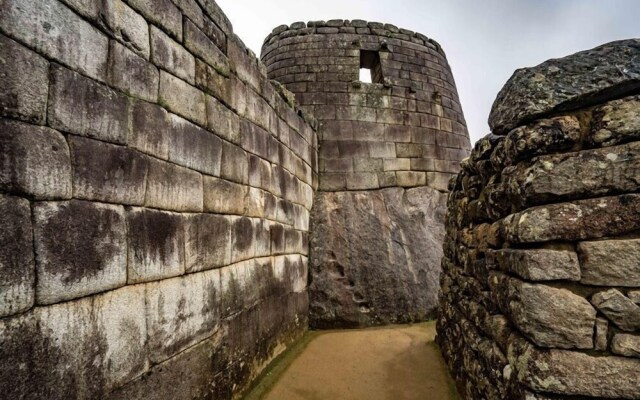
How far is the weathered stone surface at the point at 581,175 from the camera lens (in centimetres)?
179

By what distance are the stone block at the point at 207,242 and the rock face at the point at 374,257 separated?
2926mm

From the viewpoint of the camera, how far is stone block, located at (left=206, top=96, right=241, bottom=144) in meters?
3.13

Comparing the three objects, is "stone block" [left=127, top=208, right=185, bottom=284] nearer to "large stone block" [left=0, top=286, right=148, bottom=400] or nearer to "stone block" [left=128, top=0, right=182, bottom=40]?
"large stone block" [left=0, top=286, right=148, bottom=400]

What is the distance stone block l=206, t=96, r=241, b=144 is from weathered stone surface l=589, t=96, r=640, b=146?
2646 millimetres

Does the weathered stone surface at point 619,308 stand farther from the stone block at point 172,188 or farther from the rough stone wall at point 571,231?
the stone block at point 172,188

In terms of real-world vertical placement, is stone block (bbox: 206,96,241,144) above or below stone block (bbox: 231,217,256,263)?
above

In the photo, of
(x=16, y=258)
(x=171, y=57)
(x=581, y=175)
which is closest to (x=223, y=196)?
(x=171, y=57)

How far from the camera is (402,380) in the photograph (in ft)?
12.7

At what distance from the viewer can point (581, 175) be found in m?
1.87

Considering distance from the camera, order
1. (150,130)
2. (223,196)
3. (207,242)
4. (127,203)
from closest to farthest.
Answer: (127,203) < (150,130) < (207,242) < (223,196)

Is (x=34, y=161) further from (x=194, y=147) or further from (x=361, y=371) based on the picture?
(x=361, y=371)

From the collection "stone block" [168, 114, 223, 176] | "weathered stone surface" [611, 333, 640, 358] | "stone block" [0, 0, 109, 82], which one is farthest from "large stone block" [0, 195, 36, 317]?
"weathered stone surface" [611, 333, 640, 358]

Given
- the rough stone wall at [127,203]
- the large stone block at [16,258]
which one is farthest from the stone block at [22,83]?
the large stone block at [16,258]

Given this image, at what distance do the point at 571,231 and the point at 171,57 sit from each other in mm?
2748
